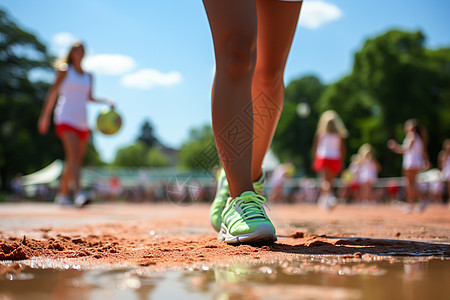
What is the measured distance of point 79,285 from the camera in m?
0.91

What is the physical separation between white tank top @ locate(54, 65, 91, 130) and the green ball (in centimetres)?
79

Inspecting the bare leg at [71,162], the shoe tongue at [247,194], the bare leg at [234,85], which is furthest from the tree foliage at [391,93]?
the shoe tongue at [247,194]

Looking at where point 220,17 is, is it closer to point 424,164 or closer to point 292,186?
point 424,164

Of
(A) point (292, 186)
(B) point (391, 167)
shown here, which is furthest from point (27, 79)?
(B) point (391, 167)

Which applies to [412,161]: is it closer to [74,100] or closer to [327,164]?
[327,164]

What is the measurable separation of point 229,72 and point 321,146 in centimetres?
784

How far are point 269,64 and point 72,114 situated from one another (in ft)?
15.2

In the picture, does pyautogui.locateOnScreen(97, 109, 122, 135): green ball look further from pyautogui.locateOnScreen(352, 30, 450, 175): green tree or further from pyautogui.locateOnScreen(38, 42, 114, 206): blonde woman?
pyautogui.locateOnScreen(352, 30, 450, 175): green tree

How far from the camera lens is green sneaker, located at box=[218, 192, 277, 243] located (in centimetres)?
164

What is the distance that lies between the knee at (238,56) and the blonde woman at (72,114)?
4.72 meters

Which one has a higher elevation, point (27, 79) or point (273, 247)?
point (27, 79)

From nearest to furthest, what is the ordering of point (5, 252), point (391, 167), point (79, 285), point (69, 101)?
point (79, 285) < point (5, 252) < point (69, 101) < point (391, 167)

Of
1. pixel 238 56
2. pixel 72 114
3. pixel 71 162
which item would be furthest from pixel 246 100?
pixel 72 114

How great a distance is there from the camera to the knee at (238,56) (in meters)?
1.92
